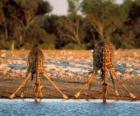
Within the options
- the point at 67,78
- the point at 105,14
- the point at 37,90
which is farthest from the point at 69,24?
the point at 37,90

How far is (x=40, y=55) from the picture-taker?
2470 centimetres

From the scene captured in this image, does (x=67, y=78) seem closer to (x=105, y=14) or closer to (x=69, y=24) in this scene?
(x=69, y=24)

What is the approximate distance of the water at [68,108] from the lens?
21641 millimetres

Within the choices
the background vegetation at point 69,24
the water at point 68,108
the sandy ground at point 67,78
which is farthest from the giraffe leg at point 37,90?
the background vegetation at point 69,24

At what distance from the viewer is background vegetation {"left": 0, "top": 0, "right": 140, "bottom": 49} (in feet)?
219

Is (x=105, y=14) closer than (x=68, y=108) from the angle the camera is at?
No

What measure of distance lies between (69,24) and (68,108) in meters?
48.6

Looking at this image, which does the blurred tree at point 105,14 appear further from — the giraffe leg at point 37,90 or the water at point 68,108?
the water at point 68,108

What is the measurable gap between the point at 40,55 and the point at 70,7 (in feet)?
164

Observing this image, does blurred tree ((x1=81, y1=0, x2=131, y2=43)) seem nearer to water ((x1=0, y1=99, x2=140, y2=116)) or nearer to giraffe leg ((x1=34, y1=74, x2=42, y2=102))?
giraffe leg ((x1=34, y1=74, x2=42, y2=102))

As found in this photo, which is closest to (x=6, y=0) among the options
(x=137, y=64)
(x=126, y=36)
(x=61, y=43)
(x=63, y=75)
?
(x=61, y=43)

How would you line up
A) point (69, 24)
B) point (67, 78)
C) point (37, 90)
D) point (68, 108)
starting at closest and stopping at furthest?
point (68, 108), point (37, 90), point (67, 78), point (69, 24)

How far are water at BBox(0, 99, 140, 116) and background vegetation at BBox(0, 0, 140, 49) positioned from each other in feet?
128

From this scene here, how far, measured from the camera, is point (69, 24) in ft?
233
